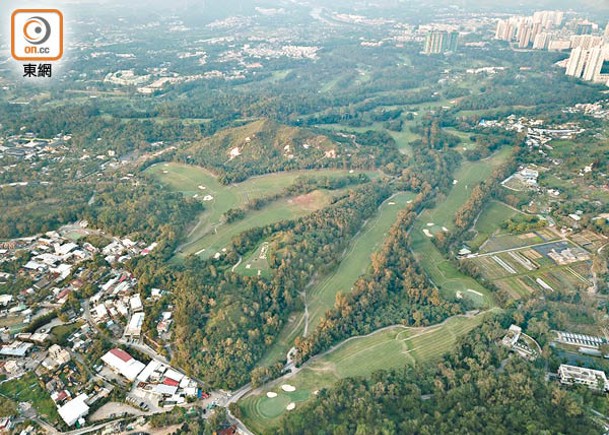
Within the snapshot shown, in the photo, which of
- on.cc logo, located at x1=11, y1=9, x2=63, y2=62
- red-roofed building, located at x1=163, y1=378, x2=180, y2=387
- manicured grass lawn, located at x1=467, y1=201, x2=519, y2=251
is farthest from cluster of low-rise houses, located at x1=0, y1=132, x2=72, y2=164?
manicured grass lawn, located at x1=467, y1=201, x2=519, y2=251

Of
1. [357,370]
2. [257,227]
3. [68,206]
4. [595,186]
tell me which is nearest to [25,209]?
[68,206]

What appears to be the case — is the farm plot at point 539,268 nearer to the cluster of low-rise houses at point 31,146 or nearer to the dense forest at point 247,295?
the dense forest at point 247,295

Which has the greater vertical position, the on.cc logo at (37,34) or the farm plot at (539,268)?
the on.cc logo at (37,34)

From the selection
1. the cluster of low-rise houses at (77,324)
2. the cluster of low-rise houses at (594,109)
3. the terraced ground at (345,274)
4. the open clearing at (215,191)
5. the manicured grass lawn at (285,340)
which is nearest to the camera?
the cluster of low-rise houses at (77,324)

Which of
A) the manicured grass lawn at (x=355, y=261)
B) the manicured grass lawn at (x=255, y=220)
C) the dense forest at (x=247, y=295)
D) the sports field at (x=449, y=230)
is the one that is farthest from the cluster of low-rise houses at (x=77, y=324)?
the sports field at (x=449, y=230)

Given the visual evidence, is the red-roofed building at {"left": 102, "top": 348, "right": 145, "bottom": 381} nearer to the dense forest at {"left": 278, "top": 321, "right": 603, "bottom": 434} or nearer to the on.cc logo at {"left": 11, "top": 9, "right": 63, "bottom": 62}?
the dense forest at {"left": 278, "top": 321, "right": 603, "bottom": 434}

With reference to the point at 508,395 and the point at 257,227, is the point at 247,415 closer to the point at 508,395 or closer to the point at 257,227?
the point at 508,395

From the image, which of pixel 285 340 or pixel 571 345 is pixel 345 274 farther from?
pixel 571 345
